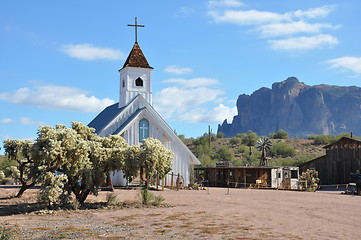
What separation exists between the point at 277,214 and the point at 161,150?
36.3 feet

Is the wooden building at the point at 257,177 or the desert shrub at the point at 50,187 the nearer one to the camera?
the desert shrub at the point at 50,187

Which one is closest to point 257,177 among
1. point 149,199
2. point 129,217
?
point 149,199

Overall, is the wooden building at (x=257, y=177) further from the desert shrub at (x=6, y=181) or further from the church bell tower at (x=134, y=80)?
the desert shrub at (x=6, y=181)

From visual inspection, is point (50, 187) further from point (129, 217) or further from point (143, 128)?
point (143, 128)

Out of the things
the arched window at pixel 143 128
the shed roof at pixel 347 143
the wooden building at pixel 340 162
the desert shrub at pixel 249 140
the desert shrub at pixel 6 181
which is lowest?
the desert shrub at pixel 6 181

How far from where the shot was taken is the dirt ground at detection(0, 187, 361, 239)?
1404 cm

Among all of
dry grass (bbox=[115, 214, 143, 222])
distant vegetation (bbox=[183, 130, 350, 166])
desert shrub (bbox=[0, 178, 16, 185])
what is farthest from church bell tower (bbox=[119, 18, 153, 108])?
dry grass (bbox=[115, 214, 143, 222])

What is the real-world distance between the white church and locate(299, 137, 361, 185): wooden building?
544 inches

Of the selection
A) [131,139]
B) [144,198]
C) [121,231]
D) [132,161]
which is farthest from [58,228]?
[131,139]

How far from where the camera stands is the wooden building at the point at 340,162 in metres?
43.2

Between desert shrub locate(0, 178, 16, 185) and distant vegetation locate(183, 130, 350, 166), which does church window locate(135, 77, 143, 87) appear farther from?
distant vegetation locate(183, 130, 350, 166)

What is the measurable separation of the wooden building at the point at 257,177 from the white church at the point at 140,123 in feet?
16.3

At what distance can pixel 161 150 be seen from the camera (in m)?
28.7

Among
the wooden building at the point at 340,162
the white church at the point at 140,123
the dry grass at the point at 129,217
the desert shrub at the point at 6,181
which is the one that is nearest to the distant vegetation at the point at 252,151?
the wooden building at the point at 340,162
